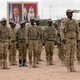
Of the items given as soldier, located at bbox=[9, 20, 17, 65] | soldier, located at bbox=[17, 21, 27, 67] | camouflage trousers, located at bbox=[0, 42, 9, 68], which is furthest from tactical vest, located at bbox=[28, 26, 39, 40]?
soldier, located at bbox=[9, 20, 17, 65]

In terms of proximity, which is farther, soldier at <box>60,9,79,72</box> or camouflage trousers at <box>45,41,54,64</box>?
camouflage trousers at <box>45,41,54,64</box>

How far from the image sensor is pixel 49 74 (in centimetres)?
1595

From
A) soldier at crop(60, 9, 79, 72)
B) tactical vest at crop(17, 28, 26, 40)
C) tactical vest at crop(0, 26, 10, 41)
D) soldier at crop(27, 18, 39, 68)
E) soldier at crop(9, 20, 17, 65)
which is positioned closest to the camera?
soldier at crop(60, 9, 79, 72)

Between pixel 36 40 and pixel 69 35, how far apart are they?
3.16 metres

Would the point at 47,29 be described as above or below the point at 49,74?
above

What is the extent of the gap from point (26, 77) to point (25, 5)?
2556cm

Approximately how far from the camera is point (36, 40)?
1947 cm

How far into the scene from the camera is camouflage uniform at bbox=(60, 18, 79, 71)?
1652 cm

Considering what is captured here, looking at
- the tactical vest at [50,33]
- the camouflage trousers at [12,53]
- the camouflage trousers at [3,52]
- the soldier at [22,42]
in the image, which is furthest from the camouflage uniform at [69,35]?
the camouflage trousers at [12,53]

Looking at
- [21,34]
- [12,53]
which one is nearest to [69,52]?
[21,34]

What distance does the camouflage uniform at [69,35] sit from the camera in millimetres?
16516

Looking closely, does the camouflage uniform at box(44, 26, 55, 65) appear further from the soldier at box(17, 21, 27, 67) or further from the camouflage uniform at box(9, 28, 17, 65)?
the camouflage uniform at box(9, 28, 17, 65)

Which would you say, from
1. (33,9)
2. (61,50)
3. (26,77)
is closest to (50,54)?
(61,50)

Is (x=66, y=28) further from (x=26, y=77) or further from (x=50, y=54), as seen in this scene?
(x=50, y=54)
